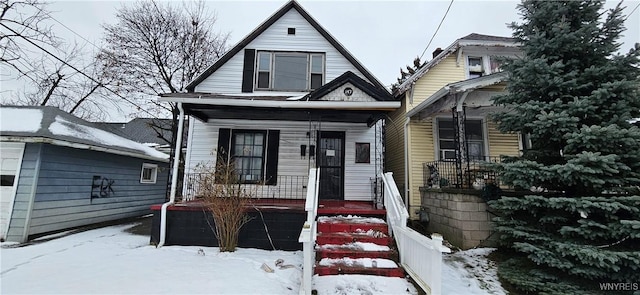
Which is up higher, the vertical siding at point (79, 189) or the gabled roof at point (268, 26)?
the gabled roof at point (268, 26)

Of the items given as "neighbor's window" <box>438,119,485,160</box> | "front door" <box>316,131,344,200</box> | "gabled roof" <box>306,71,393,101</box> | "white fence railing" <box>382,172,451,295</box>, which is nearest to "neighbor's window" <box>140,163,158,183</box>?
"front door" <box>316,131,344,200</box>

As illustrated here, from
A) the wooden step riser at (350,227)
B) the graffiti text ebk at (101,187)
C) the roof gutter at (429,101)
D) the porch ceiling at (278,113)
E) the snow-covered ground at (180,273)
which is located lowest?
the snow-covered ground at (180,273)

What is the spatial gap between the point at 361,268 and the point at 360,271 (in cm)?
4

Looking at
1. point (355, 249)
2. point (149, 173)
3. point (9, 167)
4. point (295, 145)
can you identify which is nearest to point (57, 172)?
point (9, 167)

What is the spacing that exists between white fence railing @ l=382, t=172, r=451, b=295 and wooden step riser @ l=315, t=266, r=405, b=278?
20 cm

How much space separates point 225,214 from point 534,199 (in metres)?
5.25

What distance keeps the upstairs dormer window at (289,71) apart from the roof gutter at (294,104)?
6.80 feet

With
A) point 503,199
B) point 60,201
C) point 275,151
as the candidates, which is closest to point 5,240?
point 60,201

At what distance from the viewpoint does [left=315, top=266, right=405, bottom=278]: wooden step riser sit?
12.7ft

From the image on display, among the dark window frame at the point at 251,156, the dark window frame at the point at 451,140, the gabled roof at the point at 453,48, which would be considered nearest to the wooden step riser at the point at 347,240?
the dark window frame at the point at 251,156

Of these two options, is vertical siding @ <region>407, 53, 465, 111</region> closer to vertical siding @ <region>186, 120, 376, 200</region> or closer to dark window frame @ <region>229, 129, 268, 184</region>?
vertical siding @ <region>186, 120, 376, 200</region>

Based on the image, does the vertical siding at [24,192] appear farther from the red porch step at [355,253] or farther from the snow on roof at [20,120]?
the red porch step at [355,253]

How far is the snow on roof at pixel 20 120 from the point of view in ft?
20.6

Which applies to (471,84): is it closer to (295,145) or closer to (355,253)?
(355,253)
